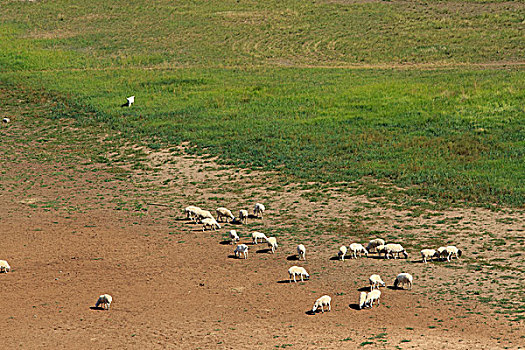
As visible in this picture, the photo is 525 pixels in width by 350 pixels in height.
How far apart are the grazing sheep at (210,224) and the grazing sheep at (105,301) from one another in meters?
8.30

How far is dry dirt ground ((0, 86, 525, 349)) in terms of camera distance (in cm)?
2311

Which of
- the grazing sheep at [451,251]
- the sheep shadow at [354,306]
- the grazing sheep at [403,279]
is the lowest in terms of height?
the sheep shadow at [354,306]

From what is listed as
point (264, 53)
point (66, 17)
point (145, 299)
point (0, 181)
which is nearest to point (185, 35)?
point (264, 53)

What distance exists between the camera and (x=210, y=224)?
1305 inches

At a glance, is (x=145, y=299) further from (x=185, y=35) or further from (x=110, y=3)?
(x=110, y=3)

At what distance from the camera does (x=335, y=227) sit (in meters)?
33.4

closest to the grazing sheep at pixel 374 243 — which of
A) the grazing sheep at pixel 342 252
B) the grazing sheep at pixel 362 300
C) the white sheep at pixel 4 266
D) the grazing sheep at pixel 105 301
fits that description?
the grazing sheep at pixel 342 252

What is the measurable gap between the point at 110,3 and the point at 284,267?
87.0m

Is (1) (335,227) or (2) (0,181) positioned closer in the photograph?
(1) (335,227)

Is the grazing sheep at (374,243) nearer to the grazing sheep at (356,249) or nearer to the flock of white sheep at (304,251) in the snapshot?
the flock of white sheep at (304,251)

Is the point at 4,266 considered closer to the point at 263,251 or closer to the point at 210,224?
the point at 210,224

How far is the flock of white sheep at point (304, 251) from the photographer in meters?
24.7

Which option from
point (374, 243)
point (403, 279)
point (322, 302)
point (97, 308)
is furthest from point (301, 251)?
point (97, 308)

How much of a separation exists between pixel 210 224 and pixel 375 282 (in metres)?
9.80
